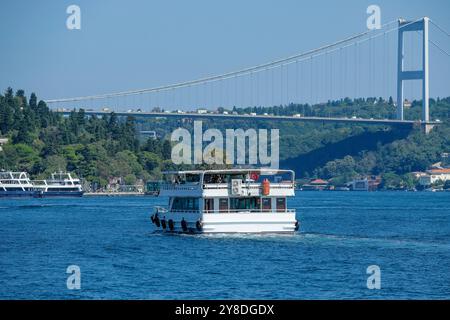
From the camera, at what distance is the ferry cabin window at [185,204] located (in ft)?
191

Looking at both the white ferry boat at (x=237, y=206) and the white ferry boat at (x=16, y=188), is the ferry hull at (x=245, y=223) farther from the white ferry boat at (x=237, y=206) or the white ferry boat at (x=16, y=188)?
the white ferry boat at (x=16, y=188)

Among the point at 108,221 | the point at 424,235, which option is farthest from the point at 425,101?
the point at 424,235

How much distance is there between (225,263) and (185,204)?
1381cm

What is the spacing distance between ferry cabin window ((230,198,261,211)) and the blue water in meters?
1.60

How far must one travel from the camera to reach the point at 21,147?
172000 millimetres

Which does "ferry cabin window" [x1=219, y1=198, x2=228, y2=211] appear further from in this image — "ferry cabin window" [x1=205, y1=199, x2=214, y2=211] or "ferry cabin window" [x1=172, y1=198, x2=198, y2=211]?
"ferry cabin window" [x1=172, y1=198, x2=198, y2=211]

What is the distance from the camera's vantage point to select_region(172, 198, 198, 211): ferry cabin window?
2294 inches

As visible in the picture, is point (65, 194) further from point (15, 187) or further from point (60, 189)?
point (15, 187)

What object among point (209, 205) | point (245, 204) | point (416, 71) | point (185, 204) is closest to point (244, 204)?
point (245, 204)

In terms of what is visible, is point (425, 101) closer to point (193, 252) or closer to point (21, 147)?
point (21, 147)

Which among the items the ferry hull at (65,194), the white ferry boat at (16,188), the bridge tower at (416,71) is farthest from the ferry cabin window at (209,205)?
the bridge tower at (416,71)

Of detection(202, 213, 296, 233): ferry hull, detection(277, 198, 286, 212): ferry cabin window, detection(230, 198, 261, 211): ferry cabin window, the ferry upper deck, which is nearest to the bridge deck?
the ferry upper deck

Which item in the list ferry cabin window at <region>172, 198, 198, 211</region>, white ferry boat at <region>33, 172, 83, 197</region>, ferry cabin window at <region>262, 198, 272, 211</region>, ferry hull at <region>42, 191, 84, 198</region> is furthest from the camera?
ferry hull at <region>42, 191, 84, 198</region>

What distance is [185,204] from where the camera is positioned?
59.5 m
